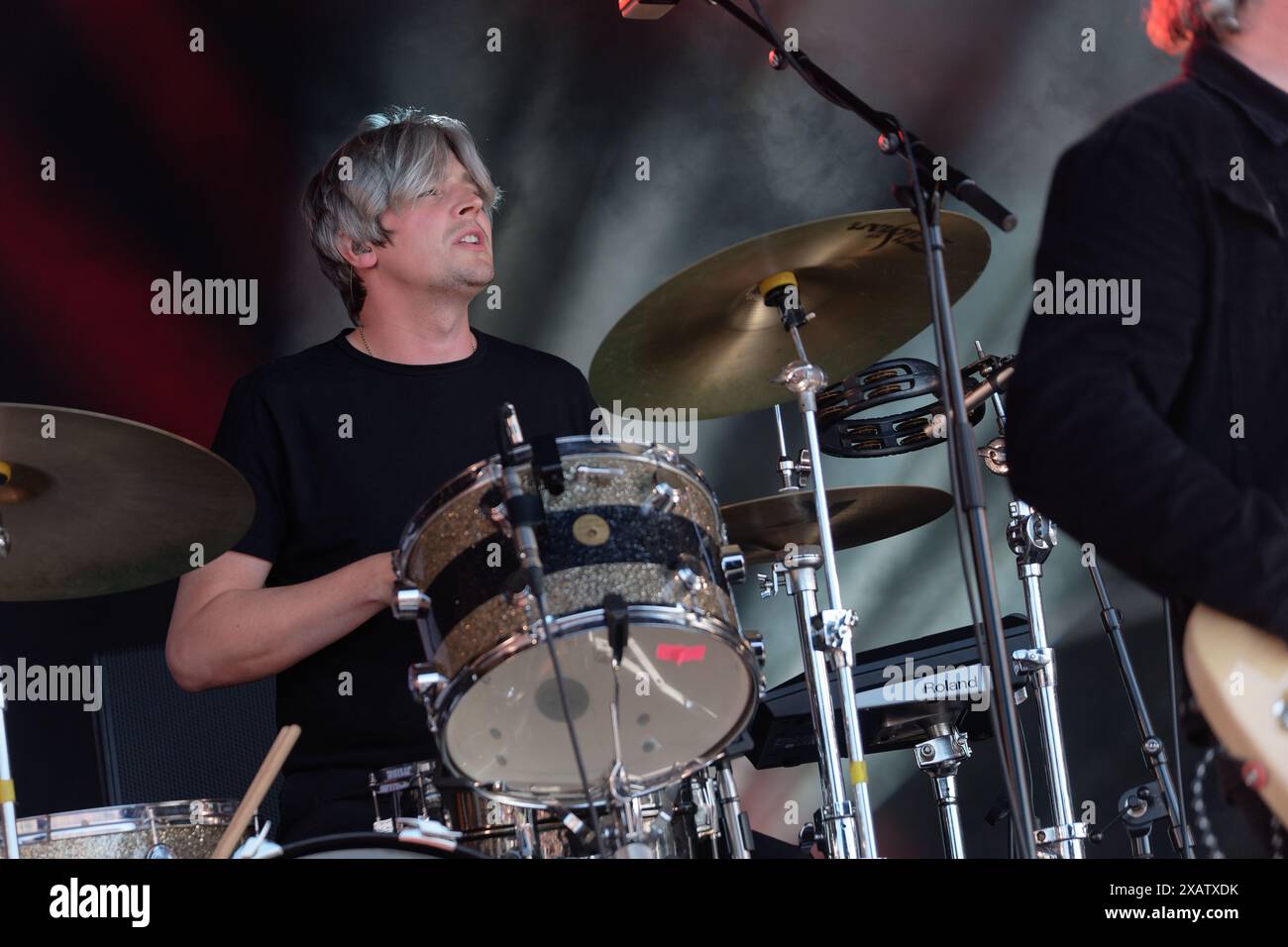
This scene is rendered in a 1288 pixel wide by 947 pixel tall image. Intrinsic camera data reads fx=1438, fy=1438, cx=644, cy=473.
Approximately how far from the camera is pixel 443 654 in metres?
1.83

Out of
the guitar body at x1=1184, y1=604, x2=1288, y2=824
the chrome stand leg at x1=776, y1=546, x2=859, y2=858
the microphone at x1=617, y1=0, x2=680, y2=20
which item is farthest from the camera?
the chrome stand leg at x1=776, y1=546, x2=859, y2=858

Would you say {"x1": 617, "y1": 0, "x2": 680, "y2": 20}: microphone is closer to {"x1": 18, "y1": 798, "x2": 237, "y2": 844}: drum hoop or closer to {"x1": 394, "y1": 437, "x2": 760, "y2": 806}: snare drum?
{"x1": 394, "y1": 437, "x2": 760, "y2": 806}: snare drum

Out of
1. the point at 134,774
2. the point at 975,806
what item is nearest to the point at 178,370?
the point at 134,774

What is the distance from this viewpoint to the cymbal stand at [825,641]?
2291mm

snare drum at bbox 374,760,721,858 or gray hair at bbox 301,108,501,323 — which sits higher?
gray hair at bbox 301,108,501,323

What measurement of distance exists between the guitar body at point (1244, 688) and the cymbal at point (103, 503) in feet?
4.26

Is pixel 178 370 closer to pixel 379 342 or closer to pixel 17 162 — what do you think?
pixel 17 162

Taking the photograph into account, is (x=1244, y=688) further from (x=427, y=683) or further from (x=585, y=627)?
(x=427, y=683)

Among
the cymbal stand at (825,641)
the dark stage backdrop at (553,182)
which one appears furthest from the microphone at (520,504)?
the dark stage backdrop at (553,182)

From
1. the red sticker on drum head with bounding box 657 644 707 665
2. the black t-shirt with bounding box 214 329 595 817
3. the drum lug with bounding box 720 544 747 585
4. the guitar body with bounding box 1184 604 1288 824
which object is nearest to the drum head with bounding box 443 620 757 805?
the red sticker on drum head with bounding box 657 644 707 665

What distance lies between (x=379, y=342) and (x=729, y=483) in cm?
112

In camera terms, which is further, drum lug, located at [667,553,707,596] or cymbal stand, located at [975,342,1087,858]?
cymbal stand, located at [975,342,1087,858]

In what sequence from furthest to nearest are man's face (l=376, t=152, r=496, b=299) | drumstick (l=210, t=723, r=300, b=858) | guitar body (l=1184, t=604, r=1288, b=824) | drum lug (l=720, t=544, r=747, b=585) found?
1. man's face (l=376, t=152, r=496, b=299)
2. drum lug (l=720, t=544, r=747, b=585)
3. drumstick (l=210, t=723, r=300, b=858)
4. guitar body (l=1184, t=604, r=1288, b=824)

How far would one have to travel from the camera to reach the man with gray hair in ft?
7.70
